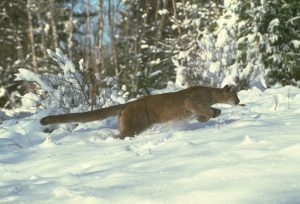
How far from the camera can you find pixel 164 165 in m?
4.89

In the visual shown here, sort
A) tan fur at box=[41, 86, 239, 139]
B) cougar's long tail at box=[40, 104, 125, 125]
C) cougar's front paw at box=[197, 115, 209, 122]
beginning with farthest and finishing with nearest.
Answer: cougar's front paw at box=[197, 115, 209, 122], tan fur at box=[41, 86, 239, 139], cougar's long tail at box=[40, 104, 125, 125]

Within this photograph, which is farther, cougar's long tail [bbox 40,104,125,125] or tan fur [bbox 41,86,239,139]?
tan fur [bbox 41,86,239,139]

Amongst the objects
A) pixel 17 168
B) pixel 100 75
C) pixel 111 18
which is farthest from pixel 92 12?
pixel 17 168

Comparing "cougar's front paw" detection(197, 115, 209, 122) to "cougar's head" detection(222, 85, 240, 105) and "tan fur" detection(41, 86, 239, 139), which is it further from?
"cougar's head" detection(222, 85, 240, 105)

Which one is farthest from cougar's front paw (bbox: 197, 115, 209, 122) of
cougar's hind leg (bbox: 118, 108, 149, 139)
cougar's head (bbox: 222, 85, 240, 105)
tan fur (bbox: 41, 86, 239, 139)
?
cougar's head (bbox: 222, 85, 240, 105)

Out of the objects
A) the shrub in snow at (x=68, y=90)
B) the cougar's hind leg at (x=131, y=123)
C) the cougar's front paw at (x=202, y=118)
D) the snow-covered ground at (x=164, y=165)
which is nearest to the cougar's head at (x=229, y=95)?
the cougar's front paw at (x=202, y=118)

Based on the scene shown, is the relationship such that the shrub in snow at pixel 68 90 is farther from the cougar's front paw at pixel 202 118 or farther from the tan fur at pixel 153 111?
the cougar's front paw at pixel 202 118

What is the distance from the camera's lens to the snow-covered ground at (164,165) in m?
4.03

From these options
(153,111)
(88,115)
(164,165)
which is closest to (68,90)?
(88,115)

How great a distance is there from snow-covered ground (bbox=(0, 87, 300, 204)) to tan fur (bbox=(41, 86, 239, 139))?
268 mm

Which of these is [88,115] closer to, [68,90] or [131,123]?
[131,123]

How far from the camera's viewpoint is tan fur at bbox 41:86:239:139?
765 cm

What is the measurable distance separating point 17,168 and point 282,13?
1099 cm

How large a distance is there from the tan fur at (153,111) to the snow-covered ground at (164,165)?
27 cm
